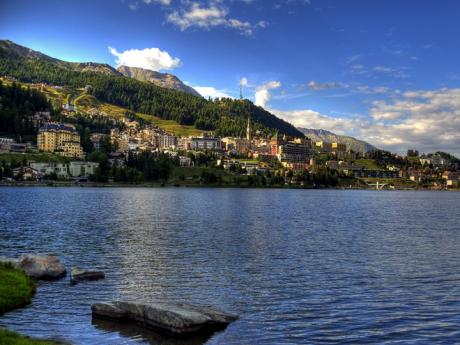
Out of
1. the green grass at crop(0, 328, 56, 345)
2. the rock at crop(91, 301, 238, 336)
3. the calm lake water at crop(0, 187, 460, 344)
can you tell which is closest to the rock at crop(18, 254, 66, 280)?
the calm lake water at crop(0, 187, 460, 344)

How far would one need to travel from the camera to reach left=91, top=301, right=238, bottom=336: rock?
27.3 metres

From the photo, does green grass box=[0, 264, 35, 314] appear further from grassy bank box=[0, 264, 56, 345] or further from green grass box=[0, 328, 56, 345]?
green grass box=[0, 328, 56, 345]

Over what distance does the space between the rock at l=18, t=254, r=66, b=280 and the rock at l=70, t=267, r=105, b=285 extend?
1464 millimetres

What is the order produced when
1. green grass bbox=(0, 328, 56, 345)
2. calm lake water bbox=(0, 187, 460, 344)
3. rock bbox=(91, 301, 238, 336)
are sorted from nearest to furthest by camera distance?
1. green grass bbox=(0, 328, 56, 345)
2. rock bbox=(91, 301, 238, 336)
3. calm lake water bbox=(0, 187, 460, 344)

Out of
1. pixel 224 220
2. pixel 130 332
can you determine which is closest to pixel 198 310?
pixel 130 332

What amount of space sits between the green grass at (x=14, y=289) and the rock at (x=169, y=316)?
5842 millimetres

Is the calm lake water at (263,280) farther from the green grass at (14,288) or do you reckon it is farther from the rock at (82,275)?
the rock at (82,275)

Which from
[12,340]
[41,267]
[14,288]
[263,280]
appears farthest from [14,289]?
[263,280]

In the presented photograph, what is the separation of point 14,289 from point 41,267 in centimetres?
751

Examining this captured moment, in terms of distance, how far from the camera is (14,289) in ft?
113

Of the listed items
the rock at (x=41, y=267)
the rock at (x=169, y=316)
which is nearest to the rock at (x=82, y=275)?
the rock at (x=41, y=267)

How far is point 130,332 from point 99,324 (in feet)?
8.75

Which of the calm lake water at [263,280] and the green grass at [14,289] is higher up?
the green grass at [14,289]

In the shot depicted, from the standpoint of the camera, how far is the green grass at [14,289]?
3195 centimetres
